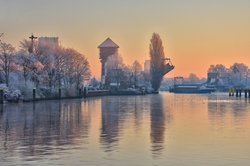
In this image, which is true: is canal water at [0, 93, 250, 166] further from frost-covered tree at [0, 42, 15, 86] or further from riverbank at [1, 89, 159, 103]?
frost-covered tree at [0, 42, 15, 86]

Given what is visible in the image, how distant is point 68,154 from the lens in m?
17.8

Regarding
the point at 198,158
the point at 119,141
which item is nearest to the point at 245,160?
the point at 198,158

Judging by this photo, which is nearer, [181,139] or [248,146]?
[248,146]

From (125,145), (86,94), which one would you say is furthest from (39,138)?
(86,94)

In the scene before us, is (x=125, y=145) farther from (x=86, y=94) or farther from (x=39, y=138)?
(x=86, y=94)

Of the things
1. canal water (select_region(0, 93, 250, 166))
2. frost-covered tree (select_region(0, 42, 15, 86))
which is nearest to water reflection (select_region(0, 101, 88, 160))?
canal water (select_region(0, 93, 250, 166))

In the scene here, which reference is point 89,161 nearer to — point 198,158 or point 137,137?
point 198,158

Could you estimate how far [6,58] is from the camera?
92938 millimetres

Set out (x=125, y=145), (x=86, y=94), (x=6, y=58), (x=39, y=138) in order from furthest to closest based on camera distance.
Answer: (x=86, y=94), (x=6, y=58), (x=39, y=138), (x=125, y=145)

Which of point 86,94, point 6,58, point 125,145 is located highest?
point 6,58

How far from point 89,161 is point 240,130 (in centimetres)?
1258

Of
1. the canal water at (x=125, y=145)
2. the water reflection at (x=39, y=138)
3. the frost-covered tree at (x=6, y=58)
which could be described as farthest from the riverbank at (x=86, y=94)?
the canal water at (x=125, y=145)

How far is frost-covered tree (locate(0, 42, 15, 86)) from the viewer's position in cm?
9150

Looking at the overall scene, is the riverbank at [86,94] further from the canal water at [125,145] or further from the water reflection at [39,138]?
the canal water at [125,145]
